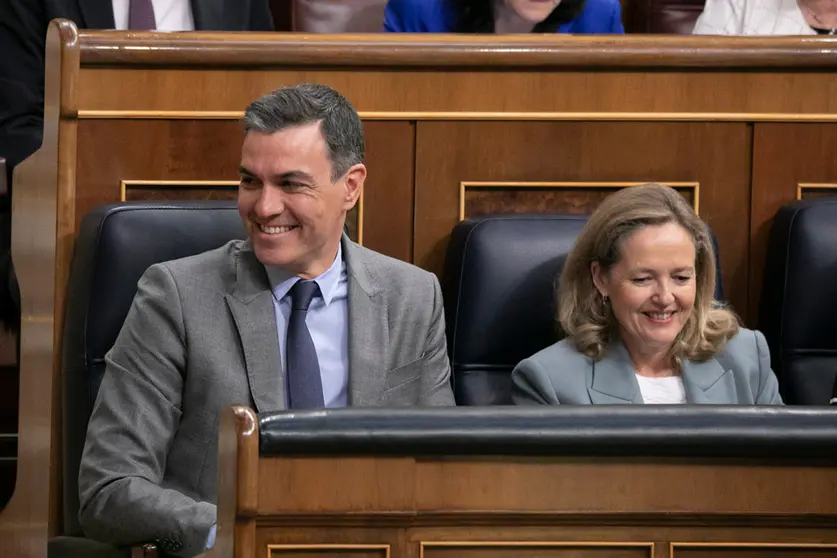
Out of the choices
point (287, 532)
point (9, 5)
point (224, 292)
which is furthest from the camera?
point (9, 5)

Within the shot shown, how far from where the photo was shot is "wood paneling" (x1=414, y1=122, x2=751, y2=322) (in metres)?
1.39

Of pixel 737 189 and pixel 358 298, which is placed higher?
pixel 737 189

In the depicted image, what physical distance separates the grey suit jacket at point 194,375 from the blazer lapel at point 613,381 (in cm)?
14

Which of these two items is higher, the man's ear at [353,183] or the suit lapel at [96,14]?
the suit lapel at [96,14]

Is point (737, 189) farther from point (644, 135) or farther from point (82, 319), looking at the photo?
point (82, 319)

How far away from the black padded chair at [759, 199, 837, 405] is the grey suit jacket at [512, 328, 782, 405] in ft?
0.17

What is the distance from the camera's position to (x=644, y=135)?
1404 mm

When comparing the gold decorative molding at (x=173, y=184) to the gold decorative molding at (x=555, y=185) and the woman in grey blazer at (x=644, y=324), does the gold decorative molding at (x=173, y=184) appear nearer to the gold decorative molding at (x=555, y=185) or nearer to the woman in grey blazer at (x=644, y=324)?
the gold decorative molding at (x=555, y=185)

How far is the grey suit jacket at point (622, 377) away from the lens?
1253 millimetres

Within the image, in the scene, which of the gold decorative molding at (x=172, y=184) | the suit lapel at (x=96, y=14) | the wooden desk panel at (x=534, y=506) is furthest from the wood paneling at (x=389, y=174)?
the wooden desk panel at (x=534, y=506)

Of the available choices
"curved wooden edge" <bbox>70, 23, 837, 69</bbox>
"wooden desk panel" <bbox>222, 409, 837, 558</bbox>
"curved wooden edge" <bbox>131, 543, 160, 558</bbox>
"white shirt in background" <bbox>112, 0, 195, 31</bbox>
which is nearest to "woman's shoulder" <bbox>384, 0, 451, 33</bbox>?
"curved wooden edge" <bbox>70, 23, 837, 69</bbox>

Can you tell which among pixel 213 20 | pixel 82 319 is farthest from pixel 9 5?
pixel 82 319

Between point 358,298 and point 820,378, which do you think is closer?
point 358,298

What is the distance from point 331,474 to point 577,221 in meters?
0.66
